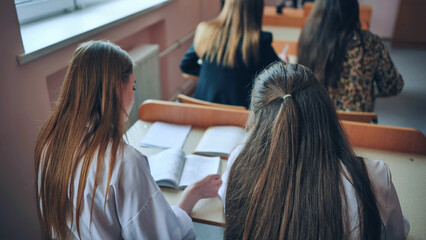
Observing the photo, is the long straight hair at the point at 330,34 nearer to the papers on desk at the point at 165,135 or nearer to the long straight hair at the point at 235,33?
the long straight hair at the point at 235,33

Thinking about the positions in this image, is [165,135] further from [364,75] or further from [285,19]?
[285,19]

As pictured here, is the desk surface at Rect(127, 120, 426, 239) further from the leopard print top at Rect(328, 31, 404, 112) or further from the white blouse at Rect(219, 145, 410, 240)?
the leopard print top at Rect(328, 31, 404, 112)

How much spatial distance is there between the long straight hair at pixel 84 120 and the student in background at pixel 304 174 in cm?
38

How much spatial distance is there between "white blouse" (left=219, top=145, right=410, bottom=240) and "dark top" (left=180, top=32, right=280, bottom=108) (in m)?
1.04

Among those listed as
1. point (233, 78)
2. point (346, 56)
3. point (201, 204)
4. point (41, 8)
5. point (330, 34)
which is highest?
point (41, 8)

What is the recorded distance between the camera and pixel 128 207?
1.01 metres

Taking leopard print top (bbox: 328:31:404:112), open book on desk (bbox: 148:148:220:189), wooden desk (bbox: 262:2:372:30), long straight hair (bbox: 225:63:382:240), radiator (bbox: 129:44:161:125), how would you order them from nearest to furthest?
long straight hair (bbox: 225:63:382:240) < open book on desk (bbox: 148:148:220:189) < leopard print top (bbox: 328:31:404:112) < radiator (bbox: 129:44:161:125) < wooden desk (bbox: 262:2:372:30)

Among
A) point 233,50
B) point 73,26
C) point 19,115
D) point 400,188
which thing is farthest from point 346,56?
point 19,115

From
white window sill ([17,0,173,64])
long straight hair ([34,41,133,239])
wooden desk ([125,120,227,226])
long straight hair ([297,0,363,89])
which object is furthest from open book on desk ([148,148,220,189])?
long straight hair ([297,0,363,89])

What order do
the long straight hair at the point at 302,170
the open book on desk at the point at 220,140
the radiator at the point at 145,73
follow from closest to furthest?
the long straight hair at the point at 302,170 → the open book on desk at the point at 220,140 → the radiator at the point at 145,73

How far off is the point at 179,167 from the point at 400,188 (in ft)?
2.69

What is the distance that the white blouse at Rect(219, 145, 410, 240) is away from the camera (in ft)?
3.02

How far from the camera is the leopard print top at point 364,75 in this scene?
2.04 m

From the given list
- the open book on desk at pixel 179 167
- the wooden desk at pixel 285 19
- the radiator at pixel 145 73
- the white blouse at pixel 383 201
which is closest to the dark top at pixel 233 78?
the radiator at pixel 145 73
